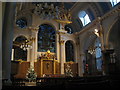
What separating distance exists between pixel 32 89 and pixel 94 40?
15997 mm

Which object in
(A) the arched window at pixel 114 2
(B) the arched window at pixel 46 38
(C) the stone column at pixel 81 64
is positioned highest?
(A) the arched window at pixel 114 2

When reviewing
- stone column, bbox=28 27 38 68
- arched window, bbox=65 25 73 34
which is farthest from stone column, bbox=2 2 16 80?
arched window, bbox=65 25 73 34

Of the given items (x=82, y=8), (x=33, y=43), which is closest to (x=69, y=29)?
(x=82, y=8)

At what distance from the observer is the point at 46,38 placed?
19.4 m

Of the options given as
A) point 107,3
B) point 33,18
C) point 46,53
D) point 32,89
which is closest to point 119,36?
point 107,3

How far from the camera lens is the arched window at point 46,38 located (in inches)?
750

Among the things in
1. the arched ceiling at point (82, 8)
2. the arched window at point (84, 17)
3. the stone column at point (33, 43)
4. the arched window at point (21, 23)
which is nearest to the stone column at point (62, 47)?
the arched ceiling at point (82, 8)

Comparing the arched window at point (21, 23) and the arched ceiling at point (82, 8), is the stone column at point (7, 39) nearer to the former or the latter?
the arched ceiling at point (82, 8)

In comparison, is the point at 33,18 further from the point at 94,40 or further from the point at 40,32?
the point at 94,40

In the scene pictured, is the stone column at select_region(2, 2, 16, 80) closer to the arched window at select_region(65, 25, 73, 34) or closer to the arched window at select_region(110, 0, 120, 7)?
the arched window at select_region(110, 0, 120, 7)

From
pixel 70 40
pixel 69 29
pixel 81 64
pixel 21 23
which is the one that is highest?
pixel 21 23

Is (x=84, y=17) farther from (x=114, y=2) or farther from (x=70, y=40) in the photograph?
(x=114, y=2)

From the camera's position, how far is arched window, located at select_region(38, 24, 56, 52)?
1905 cm

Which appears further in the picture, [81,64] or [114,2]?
[81,64]
